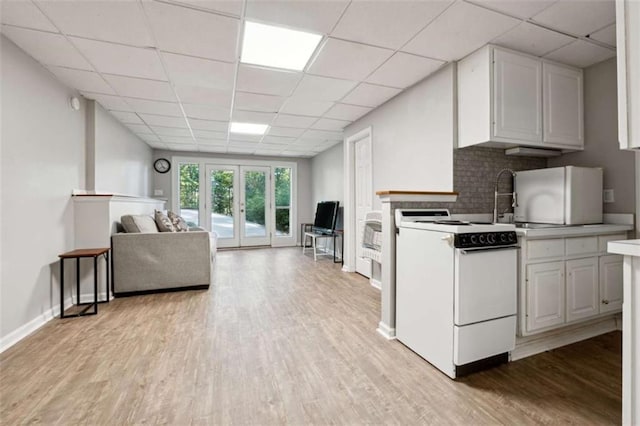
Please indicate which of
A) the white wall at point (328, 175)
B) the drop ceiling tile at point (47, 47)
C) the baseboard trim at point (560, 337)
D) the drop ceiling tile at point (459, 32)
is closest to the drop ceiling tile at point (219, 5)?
the drop ceiling tile at point (47, 47)

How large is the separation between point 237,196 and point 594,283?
6423mm

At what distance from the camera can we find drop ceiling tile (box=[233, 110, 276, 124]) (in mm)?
4055

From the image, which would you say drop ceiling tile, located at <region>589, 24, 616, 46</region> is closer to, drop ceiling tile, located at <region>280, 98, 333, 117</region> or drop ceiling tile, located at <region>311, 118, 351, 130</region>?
drop ceiling tile, located at <region>280, 98, 333, 117</region>

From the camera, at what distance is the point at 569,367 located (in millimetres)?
1906

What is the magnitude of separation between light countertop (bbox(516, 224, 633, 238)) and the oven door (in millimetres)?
199

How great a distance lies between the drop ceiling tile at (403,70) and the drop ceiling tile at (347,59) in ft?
0.30

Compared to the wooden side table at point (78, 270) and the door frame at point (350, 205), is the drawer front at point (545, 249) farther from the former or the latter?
the wooden side table at point (78, 270)

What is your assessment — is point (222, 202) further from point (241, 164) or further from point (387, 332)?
point (387, 332)

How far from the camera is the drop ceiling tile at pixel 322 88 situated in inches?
118

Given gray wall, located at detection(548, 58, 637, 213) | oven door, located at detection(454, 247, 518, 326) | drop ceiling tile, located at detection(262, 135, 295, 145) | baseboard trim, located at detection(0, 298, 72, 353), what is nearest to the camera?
oven door, located at detection(454, 247, 518, 326)

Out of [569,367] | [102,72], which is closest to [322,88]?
[102,72]

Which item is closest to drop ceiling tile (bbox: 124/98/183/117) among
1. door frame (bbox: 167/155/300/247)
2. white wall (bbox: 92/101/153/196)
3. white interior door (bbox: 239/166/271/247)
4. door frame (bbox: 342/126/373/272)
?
white wall (bbox: 92/101/153/196)

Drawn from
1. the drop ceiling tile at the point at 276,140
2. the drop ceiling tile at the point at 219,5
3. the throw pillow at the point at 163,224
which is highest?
the drop ceiling tile at the point at 276,140

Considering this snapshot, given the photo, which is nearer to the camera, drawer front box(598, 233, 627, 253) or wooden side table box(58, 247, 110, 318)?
drawer front box(598, 233, 627, 253)
